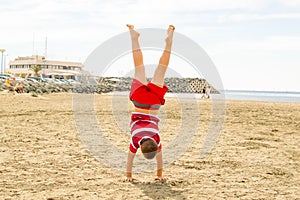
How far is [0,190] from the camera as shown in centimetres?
520

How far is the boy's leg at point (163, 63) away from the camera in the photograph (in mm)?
5809

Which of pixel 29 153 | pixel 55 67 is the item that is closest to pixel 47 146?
pixel 29 153

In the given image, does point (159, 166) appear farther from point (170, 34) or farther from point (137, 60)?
point (170, 34)

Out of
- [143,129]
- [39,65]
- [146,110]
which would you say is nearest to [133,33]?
[146,110]

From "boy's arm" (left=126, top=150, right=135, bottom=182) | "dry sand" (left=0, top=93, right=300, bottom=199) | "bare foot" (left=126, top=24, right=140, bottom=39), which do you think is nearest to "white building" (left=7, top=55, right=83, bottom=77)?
"dry sand" (left=0, top=93, right=300, bottom=199)

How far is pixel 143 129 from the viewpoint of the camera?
18.7ft

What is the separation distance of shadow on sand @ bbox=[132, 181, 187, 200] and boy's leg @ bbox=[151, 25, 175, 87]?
1.48 m

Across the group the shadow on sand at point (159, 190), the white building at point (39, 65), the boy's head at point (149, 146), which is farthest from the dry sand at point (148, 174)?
the white building at point (39, 65)

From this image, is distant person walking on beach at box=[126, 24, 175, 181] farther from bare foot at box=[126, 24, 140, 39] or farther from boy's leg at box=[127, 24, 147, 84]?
bare foot at box=[126, 24, 140, 39]

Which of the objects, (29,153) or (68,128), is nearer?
(29,153)

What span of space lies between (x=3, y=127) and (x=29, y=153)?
4.35 metres

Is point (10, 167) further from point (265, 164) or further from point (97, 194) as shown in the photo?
point (265, 164)

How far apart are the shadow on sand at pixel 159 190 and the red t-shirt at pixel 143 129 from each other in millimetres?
539

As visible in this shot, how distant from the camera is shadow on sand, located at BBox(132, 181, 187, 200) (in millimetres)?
5180
